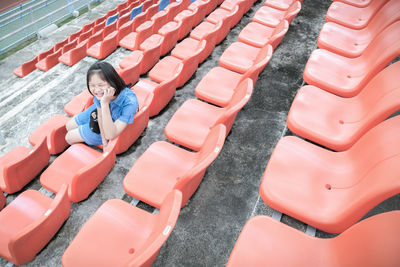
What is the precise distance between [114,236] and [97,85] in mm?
596

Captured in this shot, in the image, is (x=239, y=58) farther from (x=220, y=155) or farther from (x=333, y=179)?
(x=333, y=179)

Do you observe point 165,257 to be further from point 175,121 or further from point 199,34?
point 199,34

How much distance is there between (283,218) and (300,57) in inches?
50.7

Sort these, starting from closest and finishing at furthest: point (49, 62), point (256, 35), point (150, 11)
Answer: point (256, 35) → point (49, 62) → point (150, 11)

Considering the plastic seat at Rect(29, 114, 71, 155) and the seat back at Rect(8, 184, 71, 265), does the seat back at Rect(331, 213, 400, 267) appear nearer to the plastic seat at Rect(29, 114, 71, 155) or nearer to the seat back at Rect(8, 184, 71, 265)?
the seat back at Rect(8, 184, 71, 265)

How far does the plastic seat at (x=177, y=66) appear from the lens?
1.61 meters

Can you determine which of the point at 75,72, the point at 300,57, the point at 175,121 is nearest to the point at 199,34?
the point at 300,57


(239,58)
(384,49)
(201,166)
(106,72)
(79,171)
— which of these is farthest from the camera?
(239,58)

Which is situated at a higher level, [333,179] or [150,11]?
[333,179]

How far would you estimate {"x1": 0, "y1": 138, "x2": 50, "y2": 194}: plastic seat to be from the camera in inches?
47.8

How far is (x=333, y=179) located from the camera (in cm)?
106

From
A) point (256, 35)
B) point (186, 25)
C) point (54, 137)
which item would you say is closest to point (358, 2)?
point (256, 35)

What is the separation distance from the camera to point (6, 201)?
4.21 feet

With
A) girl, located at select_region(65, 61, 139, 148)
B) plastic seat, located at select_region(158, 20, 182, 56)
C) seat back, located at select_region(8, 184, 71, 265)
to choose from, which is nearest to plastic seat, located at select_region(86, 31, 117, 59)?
plastic seat, located at select_region(158, 20, 182, 56)
